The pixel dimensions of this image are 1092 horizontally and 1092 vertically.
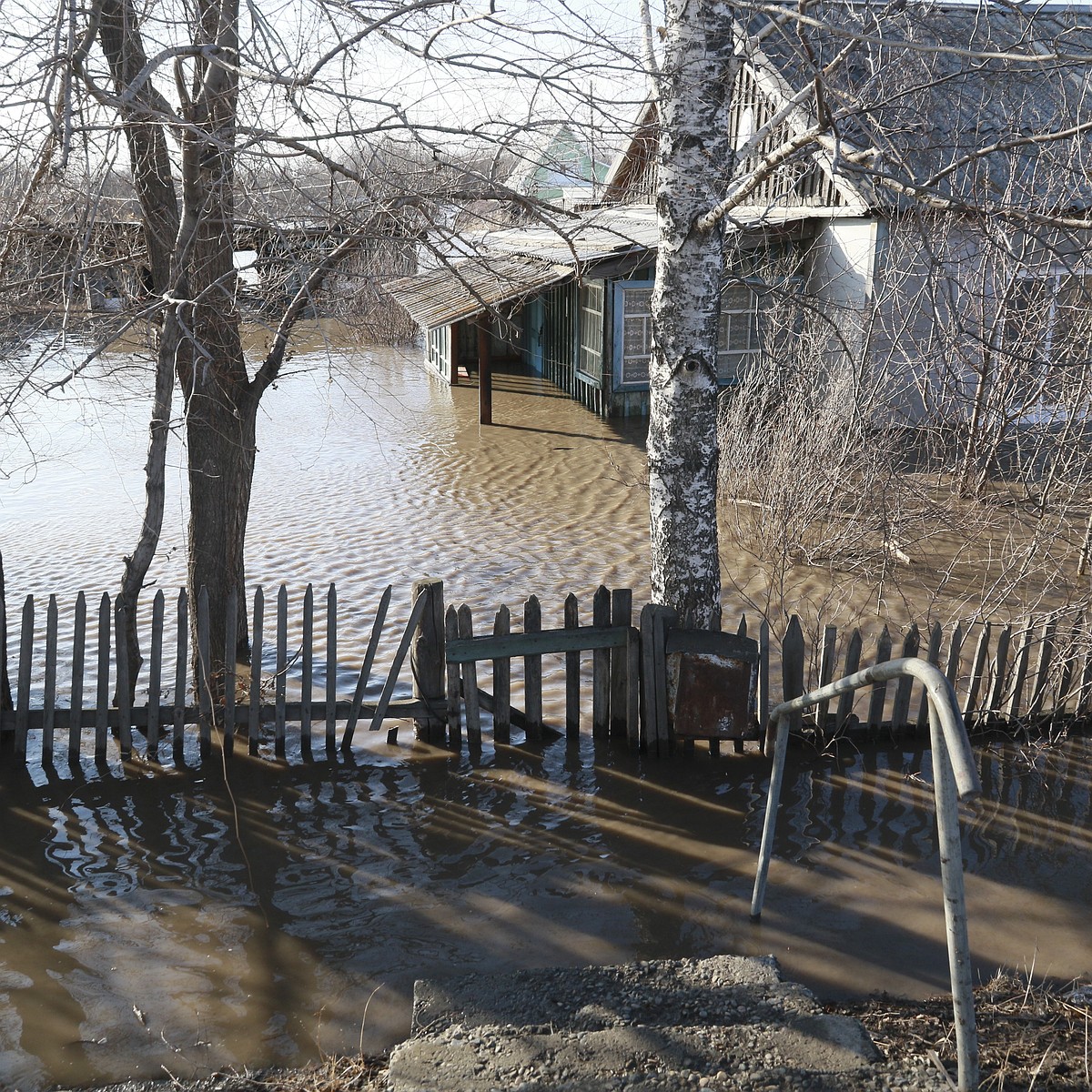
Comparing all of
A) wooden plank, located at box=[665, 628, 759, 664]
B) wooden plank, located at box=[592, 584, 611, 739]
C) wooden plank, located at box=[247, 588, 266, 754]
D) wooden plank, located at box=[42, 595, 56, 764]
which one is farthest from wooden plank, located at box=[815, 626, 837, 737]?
wooden plank, located at box=[42, 595, 56, 764]

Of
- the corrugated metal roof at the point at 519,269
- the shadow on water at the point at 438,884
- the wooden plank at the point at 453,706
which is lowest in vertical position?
the shadow on water at the point at 438,884

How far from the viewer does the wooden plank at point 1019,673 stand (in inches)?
226

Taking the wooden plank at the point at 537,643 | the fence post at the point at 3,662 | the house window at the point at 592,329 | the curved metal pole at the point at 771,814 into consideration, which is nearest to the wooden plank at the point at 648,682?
the wooden plank at the point at 537,643

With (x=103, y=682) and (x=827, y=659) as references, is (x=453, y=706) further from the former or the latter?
(x=827, y=659)

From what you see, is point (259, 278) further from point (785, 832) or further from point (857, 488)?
point (857, 488)

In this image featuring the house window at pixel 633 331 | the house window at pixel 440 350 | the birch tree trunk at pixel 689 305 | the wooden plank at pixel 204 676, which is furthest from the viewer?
the house window at pixel 440 350

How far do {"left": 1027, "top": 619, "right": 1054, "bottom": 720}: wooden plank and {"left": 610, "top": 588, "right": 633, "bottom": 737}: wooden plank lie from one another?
2.36 m

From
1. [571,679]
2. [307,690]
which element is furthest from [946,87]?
[307,690]

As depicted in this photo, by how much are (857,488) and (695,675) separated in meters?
4.38

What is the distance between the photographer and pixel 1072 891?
4.50 metres

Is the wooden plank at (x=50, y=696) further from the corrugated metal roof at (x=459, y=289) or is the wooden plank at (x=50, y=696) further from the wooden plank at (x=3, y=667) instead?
the corrugated metal roof at (x=459, y=289)

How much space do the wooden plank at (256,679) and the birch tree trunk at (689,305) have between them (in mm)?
2217

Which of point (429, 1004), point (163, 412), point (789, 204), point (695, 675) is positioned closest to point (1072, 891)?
point (695, 675)

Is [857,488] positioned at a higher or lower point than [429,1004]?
higher
